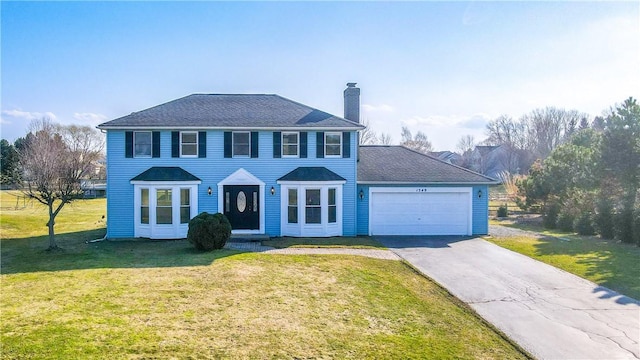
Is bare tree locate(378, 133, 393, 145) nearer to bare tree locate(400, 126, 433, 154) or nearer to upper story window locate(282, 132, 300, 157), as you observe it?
bare tree locate(400, 126, 433, 154)

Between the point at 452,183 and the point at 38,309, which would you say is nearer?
the point at 38,309

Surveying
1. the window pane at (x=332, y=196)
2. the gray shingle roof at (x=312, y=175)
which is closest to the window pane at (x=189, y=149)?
the gray shingle roof at (x=312, y=175)

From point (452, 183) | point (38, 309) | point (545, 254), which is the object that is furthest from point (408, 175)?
point (38, 309)

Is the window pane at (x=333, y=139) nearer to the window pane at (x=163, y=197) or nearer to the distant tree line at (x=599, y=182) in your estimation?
the window pane at (x=163, y=197)

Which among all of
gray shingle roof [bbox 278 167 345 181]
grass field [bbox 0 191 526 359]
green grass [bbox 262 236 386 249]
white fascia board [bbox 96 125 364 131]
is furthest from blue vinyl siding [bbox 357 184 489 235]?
grass field [bbox 0 191 526 359]

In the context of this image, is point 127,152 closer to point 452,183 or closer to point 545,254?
point 452,183
